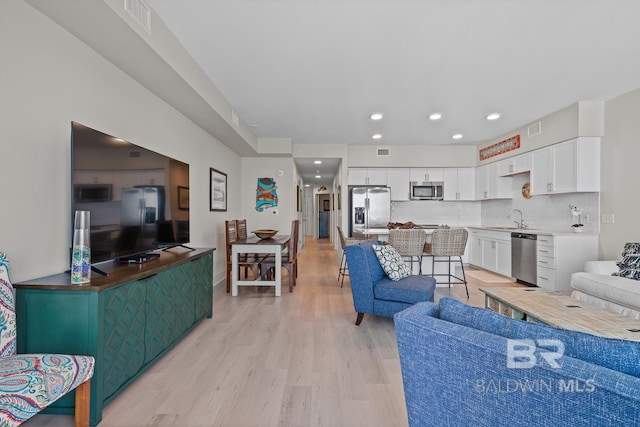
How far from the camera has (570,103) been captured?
4.17 meters

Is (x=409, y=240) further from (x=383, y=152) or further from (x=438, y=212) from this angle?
(x=438, y=212)

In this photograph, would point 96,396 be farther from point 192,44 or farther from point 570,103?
point 570,103

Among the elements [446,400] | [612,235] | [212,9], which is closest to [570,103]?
[612,235]

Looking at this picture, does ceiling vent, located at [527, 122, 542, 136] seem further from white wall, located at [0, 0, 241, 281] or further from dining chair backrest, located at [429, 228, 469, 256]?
white wall, located at [0, 0, 241, 281]

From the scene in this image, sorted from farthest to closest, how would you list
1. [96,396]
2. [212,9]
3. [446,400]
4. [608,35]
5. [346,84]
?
[346,84]
[608,35]
[212,9]
[96,396]
[446,400]

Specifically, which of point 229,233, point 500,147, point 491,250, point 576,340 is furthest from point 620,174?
point 229,233

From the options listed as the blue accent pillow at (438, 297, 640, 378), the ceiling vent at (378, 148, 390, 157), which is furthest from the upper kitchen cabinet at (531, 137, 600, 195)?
the blue accent pillow at (438, 297, 640, 378)

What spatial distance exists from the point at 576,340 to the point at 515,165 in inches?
221

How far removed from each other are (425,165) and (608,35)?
4.29 metres

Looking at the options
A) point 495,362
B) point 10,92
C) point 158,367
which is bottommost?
point 158,367

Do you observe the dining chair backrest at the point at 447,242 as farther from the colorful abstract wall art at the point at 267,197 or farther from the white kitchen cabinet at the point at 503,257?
the colorful abstract wall art at the point at 267,197

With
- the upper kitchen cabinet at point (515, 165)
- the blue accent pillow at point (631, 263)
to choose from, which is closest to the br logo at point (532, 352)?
the blue accent pillow at point (631, 263)

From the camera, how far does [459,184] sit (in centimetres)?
685

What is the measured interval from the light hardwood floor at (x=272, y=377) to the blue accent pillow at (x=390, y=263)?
A: 54cm
